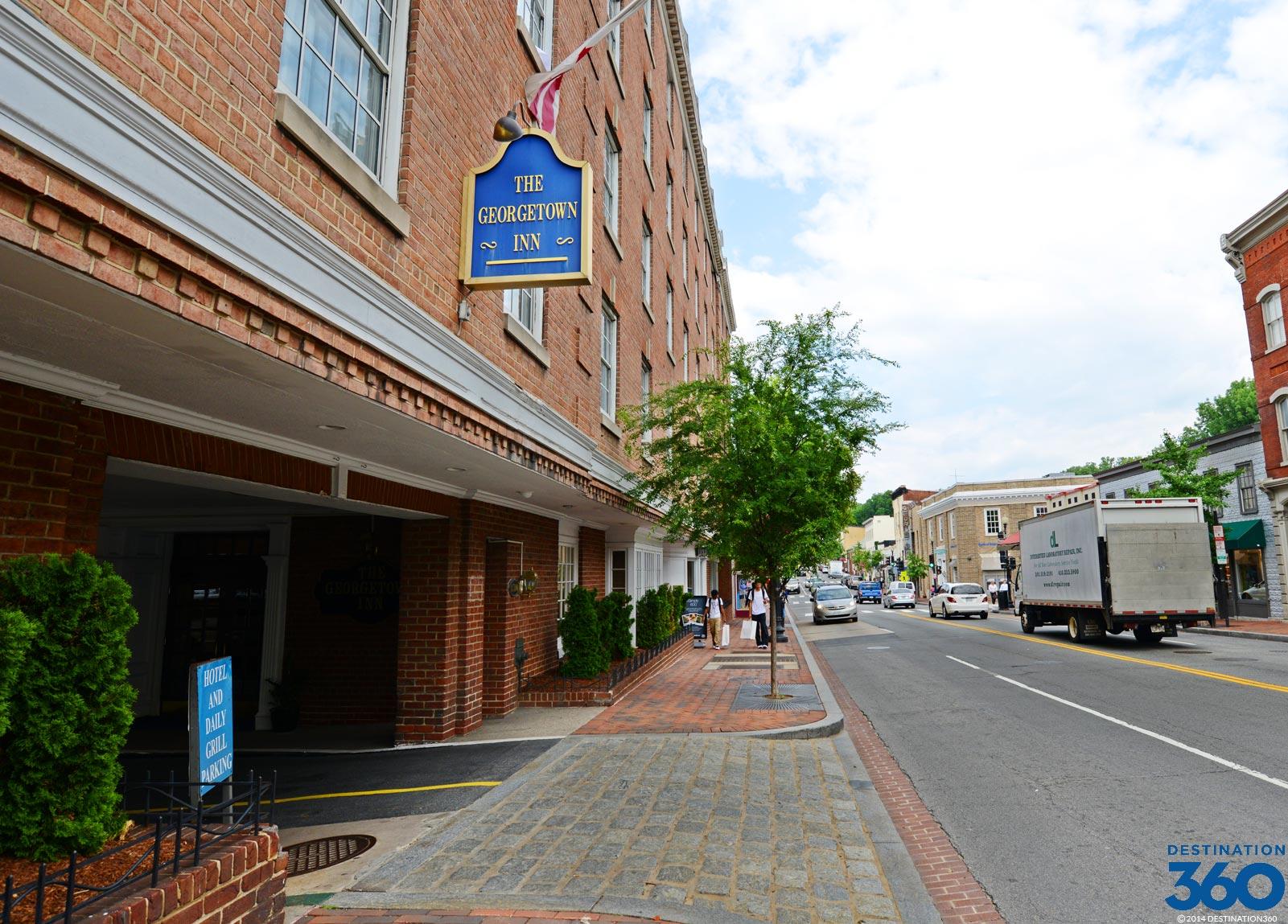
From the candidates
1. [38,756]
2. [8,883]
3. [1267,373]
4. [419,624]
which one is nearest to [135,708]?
Answer: [419,624]

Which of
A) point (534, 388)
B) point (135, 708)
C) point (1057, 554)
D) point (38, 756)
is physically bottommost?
point (135, 708)

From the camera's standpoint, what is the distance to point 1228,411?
63094mm

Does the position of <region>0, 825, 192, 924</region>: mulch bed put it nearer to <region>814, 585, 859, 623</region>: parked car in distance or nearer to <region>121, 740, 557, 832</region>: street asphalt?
<region>121, 740, 557, 832</region>: street asphalt

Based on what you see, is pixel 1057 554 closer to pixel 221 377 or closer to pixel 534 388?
pixel 534 388

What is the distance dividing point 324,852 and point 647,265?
1531 centimetres

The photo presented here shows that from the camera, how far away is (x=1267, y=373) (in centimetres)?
2777

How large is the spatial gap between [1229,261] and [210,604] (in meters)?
34.6

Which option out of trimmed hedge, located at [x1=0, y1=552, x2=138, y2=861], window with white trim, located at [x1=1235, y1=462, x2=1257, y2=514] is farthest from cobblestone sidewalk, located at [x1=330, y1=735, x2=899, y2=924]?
window with white trim, located at [x1=1235, y1=462, x2=1257, y2=514]

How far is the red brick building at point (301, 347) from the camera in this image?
10.1ft

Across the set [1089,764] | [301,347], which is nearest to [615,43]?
[301,347]

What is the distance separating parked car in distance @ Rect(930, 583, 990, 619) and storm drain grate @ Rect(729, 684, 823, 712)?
2598 cm

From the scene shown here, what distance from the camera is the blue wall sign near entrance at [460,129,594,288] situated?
577 centimetres

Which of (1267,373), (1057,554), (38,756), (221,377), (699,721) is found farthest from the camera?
(1267,373)

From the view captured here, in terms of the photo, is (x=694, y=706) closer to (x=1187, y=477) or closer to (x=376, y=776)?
(x=376, y=776)
